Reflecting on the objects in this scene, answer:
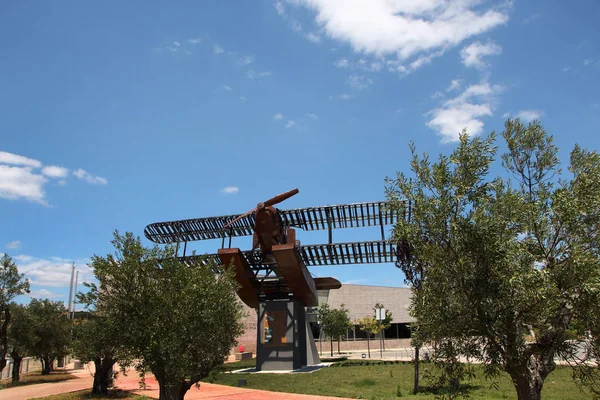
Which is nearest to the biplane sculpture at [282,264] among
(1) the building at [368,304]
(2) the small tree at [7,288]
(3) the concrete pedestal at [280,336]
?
(3) the concrete pedestal at [280,336]

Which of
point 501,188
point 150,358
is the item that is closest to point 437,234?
point 501,188

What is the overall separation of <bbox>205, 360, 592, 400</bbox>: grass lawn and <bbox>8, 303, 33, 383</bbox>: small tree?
49.8 feet

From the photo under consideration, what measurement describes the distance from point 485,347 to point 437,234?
2735 mm

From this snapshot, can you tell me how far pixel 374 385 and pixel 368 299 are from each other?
4960cm

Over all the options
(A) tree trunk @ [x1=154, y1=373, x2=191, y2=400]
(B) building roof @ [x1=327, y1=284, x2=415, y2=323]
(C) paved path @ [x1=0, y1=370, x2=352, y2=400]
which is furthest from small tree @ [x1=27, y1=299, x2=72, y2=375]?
(B) building roof @ [x1=327, y1=284, x2=415, y2=323]

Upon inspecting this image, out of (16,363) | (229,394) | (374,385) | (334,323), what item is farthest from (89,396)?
(334,323)

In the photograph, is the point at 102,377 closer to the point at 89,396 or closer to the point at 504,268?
the point at 89,396

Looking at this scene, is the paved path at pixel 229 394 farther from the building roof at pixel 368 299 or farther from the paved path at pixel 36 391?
the building roof at pixel 368 299

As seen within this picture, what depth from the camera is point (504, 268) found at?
926 centimetres

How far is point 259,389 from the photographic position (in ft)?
78.8

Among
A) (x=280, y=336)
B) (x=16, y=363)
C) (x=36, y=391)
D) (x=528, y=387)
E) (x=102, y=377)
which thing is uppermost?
(x=528, y=387)

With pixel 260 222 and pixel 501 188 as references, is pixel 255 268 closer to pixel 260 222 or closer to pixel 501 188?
pixel 260 222

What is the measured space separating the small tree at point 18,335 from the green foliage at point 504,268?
3174 cm

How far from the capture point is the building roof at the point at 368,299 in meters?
70.8
